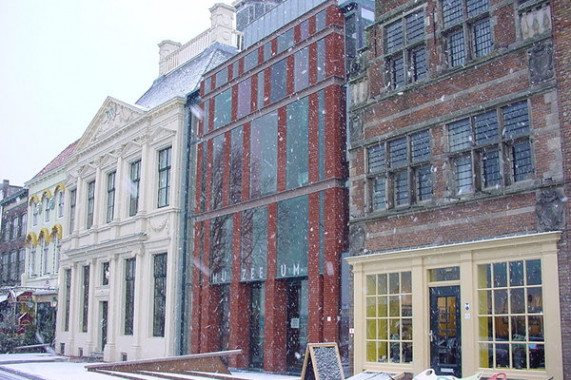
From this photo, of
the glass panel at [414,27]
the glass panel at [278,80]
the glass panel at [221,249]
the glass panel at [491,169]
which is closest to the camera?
the glass panel at [491,169]

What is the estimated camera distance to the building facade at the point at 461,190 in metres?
14.5

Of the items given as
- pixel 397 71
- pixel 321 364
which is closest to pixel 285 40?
pixel 397 71

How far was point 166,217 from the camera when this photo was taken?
29594 millimetres

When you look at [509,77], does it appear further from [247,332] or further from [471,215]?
[247,332]

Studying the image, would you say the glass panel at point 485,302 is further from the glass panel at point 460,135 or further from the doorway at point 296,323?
the doorway at point 296,323

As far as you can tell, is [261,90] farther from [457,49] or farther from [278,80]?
[457,49]

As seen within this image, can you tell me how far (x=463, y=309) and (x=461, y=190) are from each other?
105 inches

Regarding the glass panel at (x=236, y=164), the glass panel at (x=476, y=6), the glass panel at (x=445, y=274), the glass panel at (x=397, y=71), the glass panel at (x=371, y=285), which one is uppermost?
the glass panel at (x=476, y=6)

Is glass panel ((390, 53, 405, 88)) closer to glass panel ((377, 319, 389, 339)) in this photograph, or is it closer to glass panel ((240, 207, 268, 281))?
glass panel ((377, 319, 389, 339))

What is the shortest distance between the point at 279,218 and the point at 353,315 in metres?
5.24

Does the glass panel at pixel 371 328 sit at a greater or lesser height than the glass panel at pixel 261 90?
lesser

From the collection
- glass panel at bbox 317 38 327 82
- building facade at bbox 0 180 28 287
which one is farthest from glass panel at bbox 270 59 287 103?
building facade at bbox 0 180 28 287

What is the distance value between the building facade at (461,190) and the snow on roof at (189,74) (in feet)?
41.6

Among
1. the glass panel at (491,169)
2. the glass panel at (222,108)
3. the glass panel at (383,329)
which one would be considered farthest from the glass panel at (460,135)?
the glass panel at (222,108)
